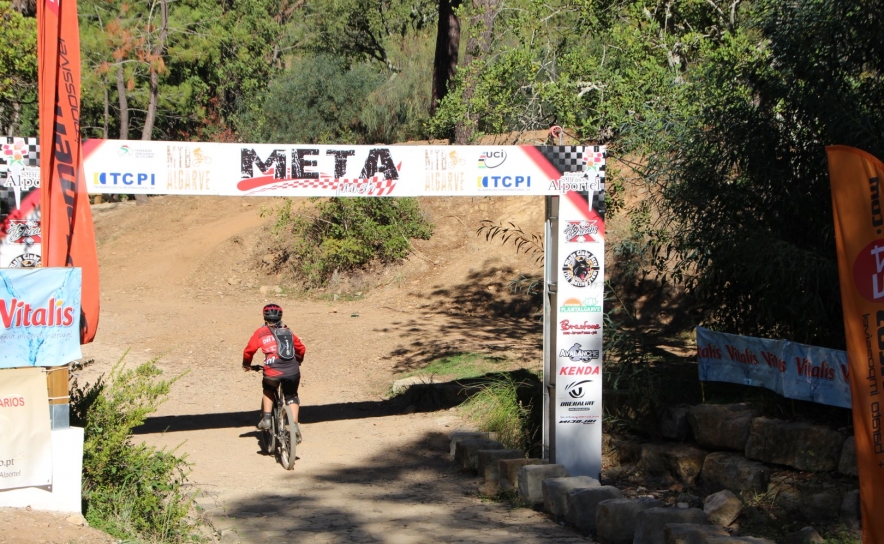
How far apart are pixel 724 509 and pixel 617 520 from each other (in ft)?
4.01

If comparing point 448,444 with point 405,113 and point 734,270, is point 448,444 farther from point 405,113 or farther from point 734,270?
point 405,113

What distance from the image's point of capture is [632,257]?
1474 cm

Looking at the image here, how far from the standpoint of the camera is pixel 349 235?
20.2 meters

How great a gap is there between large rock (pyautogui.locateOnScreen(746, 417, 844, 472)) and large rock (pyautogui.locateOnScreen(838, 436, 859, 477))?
8 centimetres

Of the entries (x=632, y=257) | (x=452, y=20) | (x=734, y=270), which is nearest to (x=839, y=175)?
(x=734, y=270)

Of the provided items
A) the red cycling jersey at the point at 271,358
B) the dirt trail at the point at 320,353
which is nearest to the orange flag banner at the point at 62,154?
the dirt trail at the point at 320,353

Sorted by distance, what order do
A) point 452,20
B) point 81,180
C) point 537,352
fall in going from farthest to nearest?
point 452,20 < point 537,352 < point 81,180

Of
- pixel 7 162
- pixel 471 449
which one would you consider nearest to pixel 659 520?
pixel 471 449

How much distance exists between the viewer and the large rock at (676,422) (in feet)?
30.4

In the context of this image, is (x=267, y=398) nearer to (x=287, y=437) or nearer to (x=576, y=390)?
(x=287, y=437)

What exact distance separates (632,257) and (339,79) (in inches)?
634

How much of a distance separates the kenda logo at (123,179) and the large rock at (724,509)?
5.70 m

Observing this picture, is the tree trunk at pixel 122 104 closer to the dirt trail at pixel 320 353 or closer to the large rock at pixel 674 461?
the dirt trail at pixel 320 353

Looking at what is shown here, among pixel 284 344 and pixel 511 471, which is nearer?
pixel 511 471
